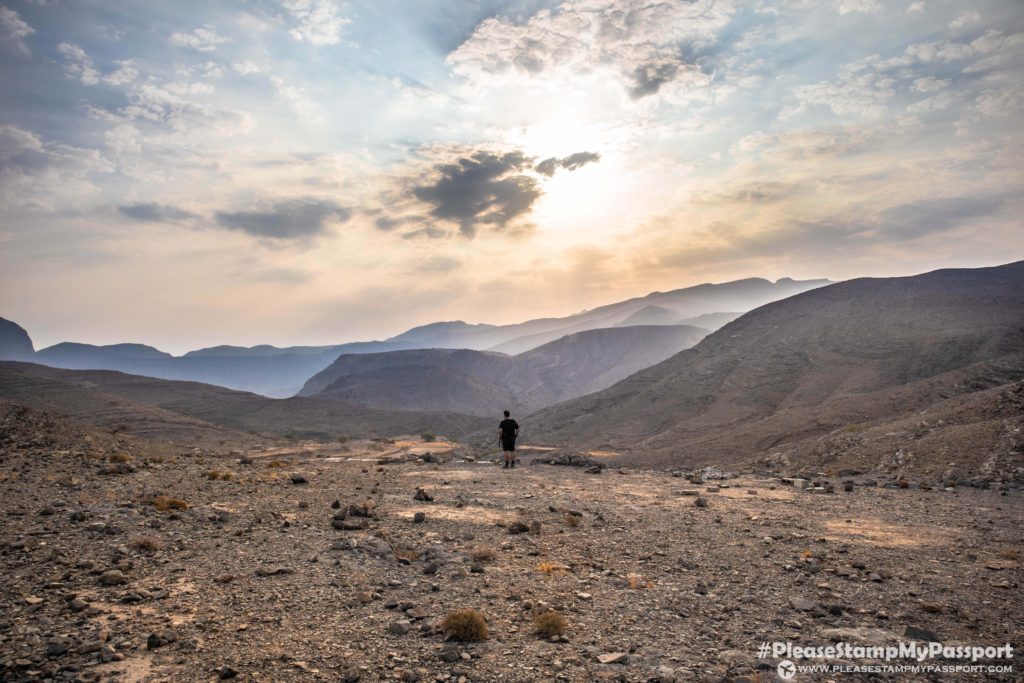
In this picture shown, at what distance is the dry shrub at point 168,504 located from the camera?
35.5 ft

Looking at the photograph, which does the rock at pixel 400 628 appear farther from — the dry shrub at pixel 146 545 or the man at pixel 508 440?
the man at pixel 508 440

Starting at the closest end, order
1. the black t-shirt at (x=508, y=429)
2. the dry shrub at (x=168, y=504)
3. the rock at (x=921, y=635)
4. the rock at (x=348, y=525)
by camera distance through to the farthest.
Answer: the rock at (x=921, y=635) < the dry shrub at (x=168, y=504) < the rock at (x=348, y=525) < the black t-shirt at (x=508, y=429)

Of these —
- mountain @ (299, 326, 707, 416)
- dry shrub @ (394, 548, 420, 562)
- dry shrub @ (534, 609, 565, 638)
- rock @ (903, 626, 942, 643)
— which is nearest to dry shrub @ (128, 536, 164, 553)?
dry shrub @ (394, 548, 420, 562)

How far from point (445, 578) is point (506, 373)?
140 metres

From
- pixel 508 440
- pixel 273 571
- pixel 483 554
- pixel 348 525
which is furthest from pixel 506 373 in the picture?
pixel 273 571

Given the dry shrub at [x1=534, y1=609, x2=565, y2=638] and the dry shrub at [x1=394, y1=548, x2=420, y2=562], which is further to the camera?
the dry shrub at [x1=394, y1=548, x2=420, y2=562]

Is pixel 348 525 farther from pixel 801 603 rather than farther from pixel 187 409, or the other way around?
pixel 187 409

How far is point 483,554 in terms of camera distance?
9609 mm

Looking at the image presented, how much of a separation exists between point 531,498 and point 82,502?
1033cm

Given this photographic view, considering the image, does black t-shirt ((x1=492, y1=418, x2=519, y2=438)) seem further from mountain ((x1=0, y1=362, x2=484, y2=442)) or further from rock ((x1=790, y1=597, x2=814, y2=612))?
mountain ((x1=0, y1=362, x2=484, y2=442))

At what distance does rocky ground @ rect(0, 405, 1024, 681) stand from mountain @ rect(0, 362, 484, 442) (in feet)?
148

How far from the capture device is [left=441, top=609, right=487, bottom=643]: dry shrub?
646cm

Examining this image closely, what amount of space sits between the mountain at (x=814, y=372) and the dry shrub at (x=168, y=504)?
2982cm

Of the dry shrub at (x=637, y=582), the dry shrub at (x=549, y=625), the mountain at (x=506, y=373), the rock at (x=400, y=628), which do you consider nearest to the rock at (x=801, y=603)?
the dry shrub at (x=637, y=582)
